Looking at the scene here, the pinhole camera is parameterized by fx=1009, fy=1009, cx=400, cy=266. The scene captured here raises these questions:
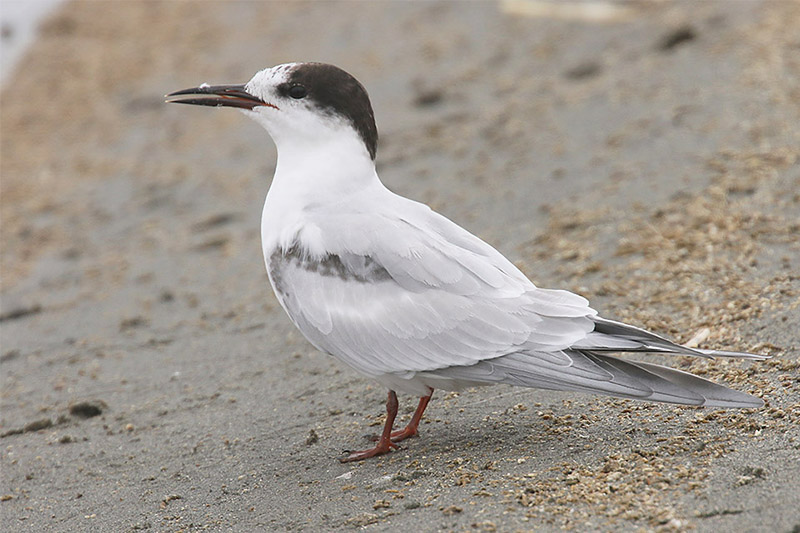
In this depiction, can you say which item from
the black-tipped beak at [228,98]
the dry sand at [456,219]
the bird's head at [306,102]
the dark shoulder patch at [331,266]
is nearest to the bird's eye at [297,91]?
the bird's head at [306,102]

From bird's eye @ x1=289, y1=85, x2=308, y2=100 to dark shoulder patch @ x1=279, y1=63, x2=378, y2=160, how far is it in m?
0.01

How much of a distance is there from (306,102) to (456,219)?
2039 mm

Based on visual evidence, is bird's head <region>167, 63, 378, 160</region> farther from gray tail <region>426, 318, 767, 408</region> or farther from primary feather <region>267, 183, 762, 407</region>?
gray tail <region>426, 318, 767, 408</region>

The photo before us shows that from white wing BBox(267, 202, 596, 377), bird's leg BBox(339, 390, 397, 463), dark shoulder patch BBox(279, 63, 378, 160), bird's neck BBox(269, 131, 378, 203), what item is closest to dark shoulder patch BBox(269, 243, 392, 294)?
white wing BBox(267, 202, 596, 377)

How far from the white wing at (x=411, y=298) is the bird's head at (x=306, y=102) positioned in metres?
0.40

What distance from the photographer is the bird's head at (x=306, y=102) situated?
398 centimetres

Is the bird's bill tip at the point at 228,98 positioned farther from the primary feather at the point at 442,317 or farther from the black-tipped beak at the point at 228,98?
the primary feather at the point at 442,317

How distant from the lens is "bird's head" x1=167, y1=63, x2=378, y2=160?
13.0 ft

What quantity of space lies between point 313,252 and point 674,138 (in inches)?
119

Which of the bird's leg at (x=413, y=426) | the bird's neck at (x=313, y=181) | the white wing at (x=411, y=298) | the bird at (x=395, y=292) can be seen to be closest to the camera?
the bird at (x=395, y=292)

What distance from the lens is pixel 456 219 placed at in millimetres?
5871

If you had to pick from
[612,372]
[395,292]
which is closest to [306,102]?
[395,292]

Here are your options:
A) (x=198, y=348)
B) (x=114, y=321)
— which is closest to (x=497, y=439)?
(x=198, y=348)

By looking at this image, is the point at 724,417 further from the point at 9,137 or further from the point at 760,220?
the point at 9,137
